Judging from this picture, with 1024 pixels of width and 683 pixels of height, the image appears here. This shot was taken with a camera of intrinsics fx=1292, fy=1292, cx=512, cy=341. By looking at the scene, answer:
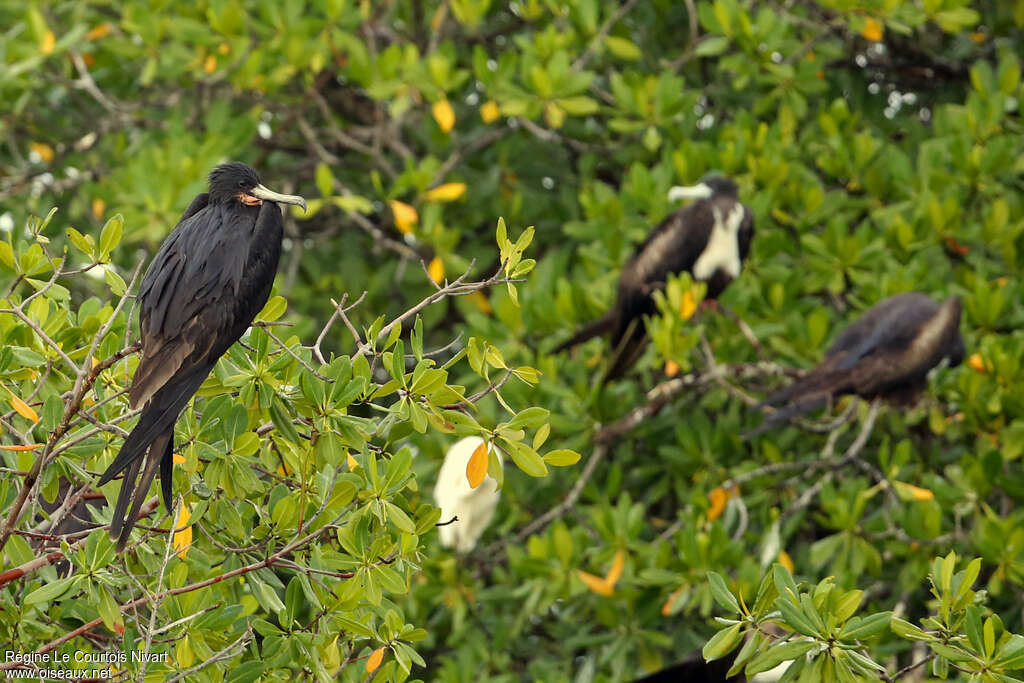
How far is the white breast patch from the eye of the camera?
4.27 metres

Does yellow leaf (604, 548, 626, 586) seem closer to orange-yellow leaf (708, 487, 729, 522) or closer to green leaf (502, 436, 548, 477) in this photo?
orange-yellow leaf (708, 487, 729, 522)

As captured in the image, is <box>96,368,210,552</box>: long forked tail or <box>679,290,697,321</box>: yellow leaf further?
<box>679,290,697,321</box>: yellow leaf

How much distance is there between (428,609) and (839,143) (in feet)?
6.44

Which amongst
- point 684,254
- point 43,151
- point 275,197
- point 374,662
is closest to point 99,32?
point 43,151

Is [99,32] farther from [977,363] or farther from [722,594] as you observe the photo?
[722,594]

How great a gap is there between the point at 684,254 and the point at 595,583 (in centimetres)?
139

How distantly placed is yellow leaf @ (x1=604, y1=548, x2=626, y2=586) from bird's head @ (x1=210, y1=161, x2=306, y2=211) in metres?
1.68

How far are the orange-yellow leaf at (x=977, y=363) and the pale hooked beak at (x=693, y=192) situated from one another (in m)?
0.98

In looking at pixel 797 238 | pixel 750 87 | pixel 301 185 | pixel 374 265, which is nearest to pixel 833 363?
pixel 797 238

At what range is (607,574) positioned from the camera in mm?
3580

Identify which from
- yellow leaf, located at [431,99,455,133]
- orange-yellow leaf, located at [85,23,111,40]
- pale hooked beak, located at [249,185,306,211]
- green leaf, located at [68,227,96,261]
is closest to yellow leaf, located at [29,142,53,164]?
orange-yellow leaf, located at [85,23,111,40]

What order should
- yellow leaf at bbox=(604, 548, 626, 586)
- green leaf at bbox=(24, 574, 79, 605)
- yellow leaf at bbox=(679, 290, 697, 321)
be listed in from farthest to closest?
1. yellow leaf at bbox=(679, 290, 697, 321)
2. yellow leaf at bbox=(604, 548, 626, 586)
3. green leaf at bbox=(24, 574, 79, 605)

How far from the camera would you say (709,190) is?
165 inches

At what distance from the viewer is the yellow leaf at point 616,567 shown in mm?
3516
